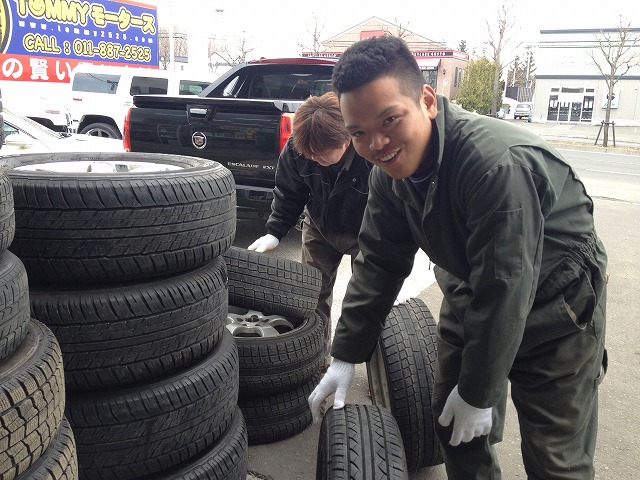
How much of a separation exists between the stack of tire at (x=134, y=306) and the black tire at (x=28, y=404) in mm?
405

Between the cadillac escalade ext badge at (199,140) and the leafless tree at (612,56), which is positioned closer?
the cadillac escalade ext badge at (199,140)

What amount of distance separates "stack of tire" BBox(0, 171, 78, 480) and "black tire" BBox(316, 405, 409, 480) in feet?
2.85

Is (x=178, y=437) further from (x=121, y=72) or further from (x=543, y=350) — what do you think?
(x=121, y=72)

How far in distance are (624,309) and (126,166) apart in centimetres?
438

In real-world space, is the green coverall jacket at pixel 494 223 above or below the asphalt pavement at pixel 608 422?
above

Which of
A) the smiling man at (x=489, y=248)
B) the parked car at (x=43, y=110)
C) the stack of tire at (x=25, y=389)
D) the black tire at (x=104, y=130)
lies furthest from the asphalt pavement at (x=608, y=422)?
the parked car at (x=43, y=110)

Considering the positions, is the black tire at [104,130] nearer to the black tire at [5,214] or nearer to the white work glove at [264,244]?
the white work glove at [264,244]

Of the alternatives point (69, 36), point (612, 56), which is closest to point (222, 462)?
point (69, 36)

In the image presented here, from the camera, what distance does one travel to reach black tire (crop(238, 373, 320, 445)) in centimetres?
311

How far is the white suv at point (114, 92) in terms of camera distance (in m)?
14.2

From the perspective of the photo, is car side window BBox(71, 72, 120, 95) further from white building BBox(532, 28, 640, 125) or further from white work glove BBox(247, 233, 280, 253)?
white building BBox(532, 28, 640, 125)

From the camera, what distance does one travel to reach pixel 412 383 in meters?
2.79

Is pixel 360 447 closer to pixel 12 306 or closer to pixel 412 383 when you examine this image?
pixel 412 383

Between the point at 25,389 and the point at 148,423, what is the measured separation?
76cm
